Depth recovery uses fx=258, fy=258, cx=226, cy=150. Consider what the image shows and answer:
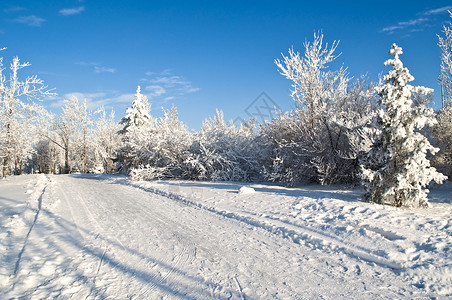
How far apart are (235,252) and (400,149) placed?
202 inches

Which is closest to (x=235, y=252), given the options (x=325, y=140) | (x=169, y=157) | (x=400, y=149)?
(x=400, y=149)

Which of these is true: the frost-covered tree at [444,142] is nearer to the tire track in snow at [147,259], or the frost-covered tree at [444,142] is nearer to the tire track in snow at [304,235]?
the tire track in snow at [304,235]

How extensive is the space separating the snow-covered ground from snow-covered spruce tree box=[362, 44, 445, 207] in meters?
0.49

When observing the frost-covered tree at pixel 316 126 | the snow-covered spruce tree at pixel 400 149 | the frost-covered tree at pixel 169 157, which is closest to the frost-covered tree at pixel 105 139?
the frost-covered tree at pixel 169 157

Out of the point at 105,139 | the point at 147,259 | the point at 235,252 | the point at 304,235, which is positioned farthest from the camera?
the point at 105,139

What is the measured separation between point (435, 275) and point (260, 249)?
2520 mm

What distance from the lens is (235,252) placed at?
455cm

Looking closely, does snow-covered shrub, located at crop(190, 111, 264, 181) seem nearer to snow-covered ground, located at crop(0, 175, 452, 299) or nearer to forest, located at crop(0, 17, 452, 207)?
forest, located at crop(0, 17, 452, 207)

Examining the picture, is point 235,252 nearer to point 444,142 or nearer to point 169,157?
point 444,142

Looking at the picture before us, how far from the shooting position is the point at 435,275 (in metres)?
3.55

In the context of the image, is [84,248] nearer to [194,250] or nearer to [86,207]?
[194,250]

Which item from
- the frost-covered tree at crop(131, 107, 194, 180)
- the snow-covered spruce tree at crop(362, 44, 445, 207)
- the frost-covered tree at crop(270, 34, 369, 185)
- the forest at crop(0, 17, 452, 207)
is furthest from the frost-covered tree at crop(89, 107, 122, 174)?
the snow-covered spruce tree at crop(362, 44, 445, 207)

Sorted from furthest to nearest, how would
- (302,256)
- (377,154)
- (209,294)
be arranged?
(377,154) → (302,256) → (209,294)

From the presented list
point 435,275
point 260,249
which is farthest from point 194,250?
point 435,275
